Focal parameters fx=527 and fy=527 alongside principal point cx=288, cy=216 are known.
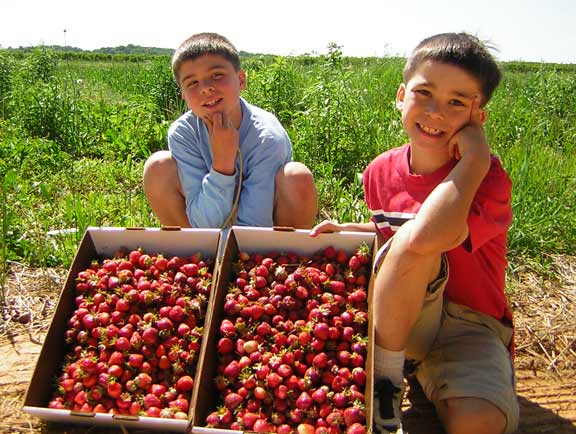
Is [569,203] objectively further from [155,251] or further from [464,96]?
[155,251]

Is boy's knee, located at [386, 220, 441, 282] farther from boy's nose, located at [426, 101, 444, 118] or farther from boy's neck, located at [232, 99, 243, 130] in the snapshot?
boy's neck, located at [232, 99, 243, 130]

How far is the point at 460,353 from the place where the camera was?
1710mm

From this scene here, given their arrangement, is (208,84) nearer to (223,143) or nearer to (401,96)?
(223,143)

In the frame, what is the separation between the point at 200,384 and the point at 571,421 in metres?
1.26

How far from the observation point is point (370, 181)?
2088 mm

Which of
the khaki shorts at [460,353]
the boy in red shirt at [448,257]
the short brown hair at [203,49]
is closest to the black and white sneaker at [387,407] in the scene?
the boy in red shirt at [448,257]

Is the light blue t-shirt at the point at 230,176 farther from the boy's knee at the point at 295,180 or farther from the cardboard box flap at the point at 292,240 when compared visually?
the cardboard box flap at the point at 292,240

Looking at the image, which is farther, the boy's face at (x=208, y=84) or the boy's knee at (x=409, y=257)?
the boy's face at (x=208, y=84)

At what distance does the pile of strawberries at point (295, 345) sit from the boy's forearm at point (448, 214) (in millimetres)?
368

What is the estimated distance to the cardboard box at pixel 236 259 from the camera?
1.51 m

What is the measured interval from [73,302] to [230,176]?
2.64 feet

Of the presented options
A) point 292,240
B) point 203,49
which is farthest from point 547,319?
point 203,49

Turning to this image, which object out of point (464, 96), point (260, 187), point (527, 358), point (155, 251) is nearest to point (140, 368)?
point (155, 251)

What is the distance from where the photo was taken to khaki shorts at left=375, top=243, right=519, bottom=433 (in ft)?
5.19
